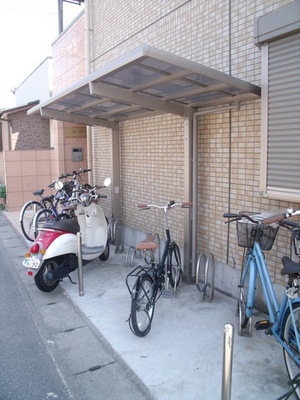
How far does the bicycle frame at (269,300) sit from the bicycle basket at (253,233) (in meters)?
0.08

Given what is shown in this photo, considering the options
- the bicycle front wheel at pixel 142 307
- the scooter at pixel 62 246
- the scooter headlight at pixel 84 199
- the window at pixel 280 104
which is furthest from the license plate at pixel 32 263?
the window at pixel 280 104

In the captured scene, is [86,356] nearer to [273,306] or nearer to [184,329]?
[184,329]

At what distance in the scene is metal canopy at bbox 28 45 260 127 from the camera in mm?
3798

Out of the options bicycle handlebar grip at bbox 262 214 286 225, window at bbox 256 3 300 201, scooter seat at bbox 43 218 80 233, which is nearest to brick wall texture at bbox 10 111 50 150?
scooter seat at bbox 43 218 80 233

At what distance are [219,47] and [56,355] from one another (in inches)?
168

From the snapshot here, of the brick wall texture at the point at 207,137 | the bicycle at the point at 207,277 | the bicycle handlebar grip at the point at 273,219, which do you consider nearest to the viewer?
the bicycle handlebar grip at the point at 273,219

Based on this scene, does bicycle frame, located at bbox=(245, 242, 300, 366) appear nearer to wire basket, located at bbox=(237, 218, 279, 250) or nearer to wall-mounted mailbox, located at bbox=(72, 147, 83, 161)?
wire basket, located at bbox=(237, 218, 279, 250)

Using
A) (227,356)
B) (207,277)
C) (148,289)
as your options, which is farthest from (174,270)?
(227,356)

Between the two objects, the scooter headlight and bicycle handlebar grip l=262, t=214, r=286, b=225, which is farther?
the scooter headlight

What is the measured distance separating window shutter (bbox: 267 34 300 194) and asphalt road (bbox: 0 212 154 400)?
8.13 feet

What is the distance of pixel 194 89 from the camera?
4609 mm

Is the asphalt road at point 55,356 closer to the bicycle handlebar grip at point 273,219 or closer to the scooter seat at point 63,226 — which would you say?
the scooter seat at point 63,226

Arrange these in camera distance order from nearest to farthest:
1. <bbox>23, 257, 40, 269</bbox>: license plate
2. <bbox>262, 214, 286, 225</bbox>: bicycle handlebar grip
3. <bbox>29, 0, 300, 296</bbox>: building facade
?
<bbox>262, 214, 286, 225</bbox>: bicycle handlebar grip → <bbox>29, 0, 300, 296</bbox>: building facade → <bbox>23, 257, 40, 269</bbox>: license plate

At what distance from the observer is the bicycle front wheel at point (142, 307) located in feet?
13.1
